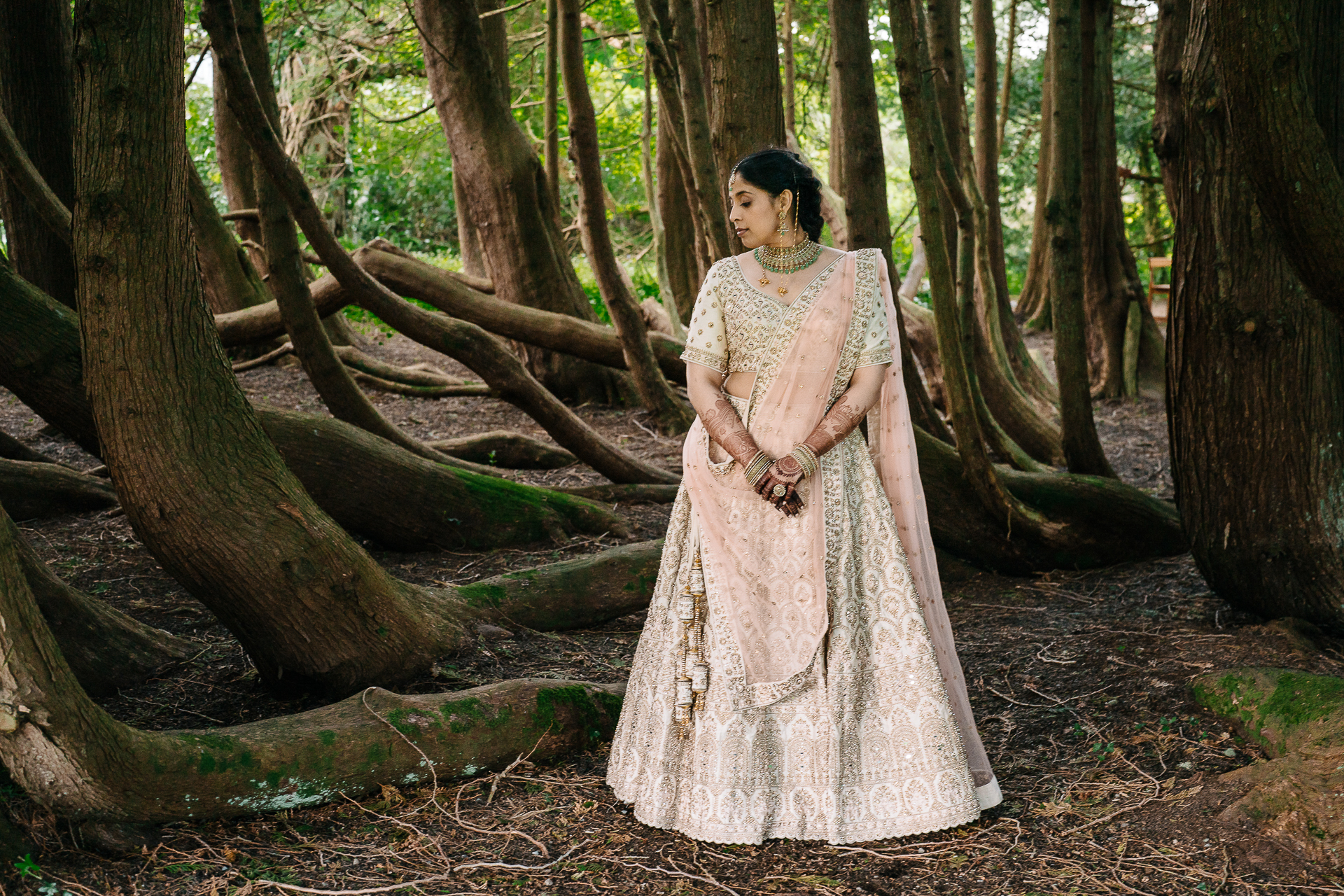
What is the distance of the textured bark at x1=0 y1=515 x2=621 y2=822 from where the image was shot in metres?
2.50

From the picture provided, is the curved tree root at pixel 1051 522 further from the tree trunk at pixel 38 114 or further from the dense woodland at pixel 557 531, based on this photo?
the tree trunk at pixel 38 114

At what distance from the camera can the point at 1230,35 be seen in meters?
2.73

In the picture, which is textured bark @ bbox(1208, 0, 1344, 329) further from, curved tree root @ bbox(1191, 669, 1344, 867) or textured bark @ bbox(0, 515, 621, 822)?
textured bark @ bbox(0, 515, 621, 822)

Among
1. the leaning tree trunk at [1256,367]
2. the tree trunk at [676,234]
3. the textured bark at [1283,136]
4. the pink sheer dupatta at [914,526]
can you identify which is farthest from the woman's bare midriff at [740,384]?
the tree trunk at [676,234]

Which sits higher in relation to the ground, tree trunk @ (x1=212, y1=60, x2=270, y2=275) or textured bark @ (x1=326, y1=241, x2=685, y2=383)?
tree trunk @ (x1=212, y1=60, x2=270, y2=275)

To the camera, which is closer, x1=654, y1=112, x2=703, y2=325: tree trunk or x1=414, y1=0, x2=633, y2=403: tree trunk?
x1=414, y1=0, x2=633, y2=403: tree trunk

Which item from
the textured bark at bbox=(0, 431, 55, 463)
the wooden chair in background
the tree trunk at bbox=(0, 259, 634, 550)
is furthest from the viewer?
the wooden chair in background

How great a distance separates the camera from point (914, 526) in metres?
3.08

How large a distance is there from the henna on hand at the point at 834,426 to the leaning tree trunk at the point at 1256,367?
1.66m


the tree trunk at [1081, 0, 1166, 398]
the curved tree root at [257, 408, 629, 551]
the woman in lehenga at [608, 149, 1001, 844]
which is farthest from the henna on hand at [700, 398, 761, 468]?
the tree trunk at [1081, 0, 1166, 398]

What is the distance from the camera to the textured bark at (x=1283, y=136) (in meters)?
2.70

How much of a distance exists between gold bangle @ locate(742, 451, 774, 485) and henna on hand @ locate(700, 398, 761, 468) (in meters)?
0.01

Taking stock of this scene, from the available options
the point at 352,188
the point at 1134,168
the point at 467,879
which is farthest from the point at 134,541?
the point at 1134,168

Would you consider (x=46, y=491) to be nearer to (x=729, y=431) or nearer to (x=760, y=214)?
(x=729, y=431)
